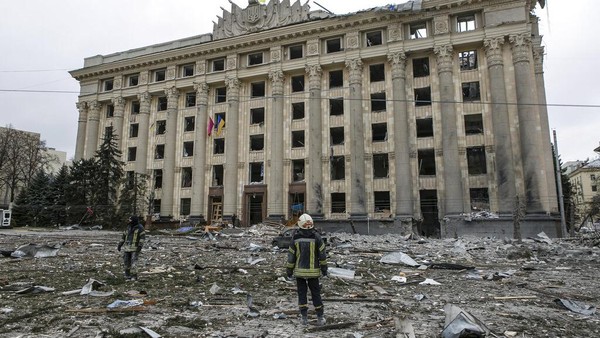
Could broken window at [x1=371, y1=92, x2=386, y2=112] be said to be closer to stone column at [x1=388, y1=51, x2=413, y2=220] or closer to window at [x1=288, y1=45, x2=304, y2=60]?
stone column at [x1=388, y1=51, x2=413, y2=220]

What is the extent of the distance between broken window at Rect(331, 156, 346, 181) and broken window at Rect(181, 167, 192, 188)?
14499 mm

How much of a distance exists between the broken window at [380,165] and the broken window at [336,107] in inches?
199

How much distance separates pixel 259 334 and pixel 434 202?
2712 cm

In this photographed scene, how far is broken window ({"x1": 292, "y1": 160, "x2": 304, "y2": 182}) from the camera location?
3428cm

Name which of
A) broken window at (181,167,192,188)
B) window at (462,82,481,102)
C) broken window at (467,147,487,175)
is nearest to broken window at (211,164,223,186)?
broken window at (181,167,192,188)

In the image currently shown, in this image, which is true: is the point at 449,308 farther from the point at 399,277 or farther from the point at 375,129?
the point at 375,129

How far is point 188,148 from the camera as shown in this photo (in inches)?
1524

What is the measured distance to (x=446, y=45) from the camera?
99.6 feet

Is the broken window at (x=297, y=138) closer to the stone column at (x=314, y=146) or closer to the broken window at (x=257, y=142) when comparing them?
the stone column at (x=314, y=146)

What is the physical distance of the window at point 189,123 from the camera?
38844 millimetres

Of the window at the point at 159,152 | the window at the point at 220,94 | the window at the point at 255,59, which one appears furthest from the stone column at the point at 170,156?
the window at the point at 255,59

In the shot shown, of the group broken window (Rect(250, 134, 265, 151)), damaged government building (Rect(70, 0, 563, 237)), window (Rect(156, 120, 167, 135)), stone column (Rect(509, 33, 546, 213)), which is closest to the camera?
stone column (Rect(509, 33, 546, 213))

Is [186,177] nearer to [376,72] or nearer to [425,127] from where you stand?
[376,72]

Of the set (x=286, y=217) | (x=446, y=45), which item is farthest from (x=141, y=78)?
(x=446, y=45)
